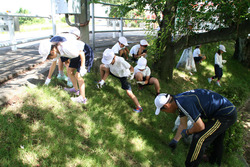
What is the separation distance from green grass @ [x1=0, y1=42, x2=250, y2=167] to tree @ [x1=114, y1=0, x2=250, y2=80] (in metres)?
1.62

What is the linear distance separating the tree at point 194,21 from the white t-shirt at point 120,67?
1897 mm

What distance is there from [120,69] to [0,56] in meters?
3.39

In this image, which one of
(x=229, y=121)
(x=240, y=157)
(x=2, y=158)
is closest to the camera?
(x=2, y=158)

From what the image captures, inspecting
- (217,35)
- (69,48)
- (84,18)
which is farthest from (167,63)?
(69,48)

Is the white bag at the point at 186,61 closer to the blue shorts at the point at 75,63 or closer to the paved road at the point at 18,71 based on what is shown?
the paved road at the point at 18,71

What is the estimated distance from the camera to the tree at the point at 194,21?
4609 mm

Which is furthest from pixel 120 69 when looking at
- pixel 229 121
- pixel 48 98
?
pixel 229 121

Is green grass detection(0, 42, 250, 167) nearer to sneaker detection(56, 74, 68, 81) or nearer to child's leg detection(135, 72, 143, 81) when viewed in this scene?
sneaker detection(56, 74, 68, 81)

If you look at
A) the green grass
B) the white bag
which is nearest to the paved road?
the green grass

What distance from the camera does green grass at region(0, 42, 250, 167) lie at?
8.54 feet

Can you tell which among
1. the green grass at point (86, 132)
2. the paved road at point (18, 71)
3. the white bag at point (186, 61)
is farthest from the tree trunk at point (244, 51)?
the paved road at point (18, 71)

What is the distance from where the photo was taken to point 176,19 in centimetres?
618

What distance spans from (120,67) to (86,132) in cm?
165

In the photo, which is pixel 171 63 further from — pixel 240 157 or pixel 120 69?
pixel 240 157
